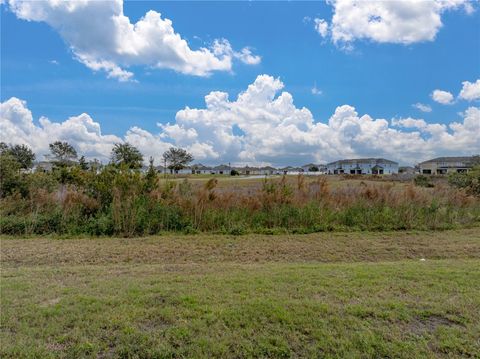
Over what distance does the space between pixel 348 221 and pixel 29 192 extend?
1017cm

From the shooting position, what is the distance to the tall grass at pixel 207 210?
27.1ft

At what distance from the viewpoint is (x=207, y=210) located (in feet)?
29.3

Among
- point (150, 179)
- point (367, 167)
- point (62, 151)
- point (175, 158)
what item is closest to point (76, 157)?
point (62, 151)

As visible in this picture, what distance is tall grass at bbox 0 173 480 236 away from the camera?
8250 mm

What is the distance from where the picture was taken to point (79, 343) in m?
2.75

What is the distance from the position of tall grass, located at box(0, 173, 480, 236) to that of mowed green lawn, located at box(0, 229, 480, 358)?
2323 mm

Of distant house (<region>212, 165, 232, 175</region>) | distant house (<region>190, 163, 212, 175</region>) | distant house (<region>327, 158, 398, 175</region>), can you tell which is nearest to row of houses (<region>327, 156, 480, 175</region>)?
distant house (<region>327, 158, 398, 175</region>)

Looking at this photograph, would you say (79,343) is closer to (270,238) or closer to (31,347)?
(31,347)

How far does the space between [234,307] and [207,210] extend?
5.67 metres

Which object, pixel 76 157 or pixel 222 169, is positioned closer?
pixel 76 157

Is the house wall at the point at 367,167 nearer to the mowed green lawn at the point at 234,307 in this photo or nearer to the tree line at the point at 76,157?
the tree line at the point at 76,157

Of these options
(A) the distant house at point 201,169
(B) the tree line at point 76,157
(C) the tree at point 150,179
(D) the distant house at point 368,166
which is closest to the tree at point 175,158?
(B) the tree line at point 76,157

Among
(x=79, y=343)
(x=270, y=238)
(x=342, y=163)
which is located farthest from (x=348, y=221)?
(x=342, y=163)

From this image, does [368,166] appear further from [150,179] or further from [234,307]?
[234,307]
